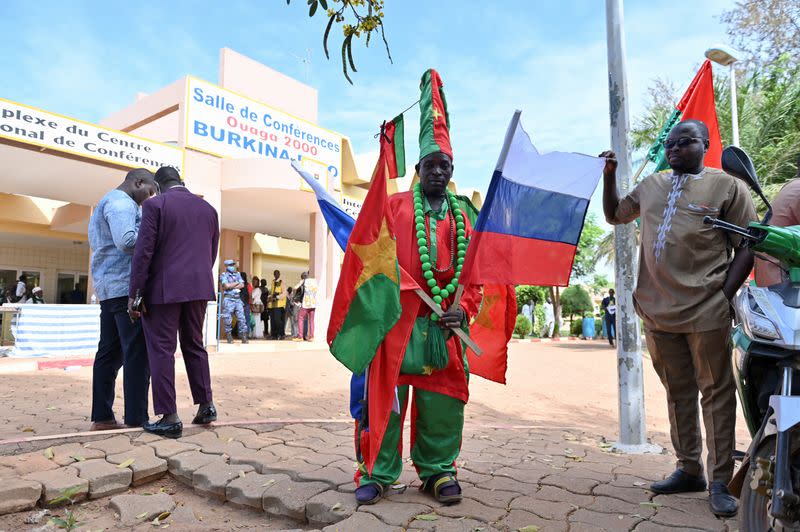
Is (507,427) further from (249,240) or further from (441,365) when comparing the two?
(249,240)

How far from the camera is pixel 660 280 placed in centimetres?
286

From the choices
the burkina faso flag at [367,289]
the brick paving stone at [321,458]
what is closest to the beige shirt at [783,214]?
the burkina faso flag at [367,289]

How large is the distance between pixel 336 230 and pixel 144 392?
2075 millimetres

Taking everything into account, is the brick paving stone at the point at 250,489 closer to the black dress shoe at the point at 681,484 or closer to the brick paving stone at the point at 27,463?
the brick paving stone at the point at 27,463

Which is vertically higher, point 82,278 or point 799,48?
point 799,48

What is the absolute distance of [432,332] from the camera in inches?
112

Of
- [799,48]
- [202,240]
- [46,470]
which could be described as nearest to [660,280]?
[202,240]

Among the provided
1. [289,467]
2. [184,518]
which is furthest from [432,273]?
[184,518]

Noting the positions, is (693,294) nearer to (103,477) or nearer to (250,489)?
(250,489)

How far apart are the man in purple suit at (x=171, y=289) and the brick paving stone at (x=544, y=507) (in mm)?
2395

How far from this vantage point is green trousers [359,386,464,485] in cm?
285

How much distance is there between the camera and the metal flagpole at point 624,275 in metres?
4.21

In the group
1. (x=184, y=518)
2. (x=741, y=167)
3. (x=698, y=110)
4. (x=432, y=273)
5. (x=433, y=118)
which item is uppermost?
(x=698, y=110)

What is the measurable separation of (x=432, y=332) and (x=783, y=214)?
5.72ft
